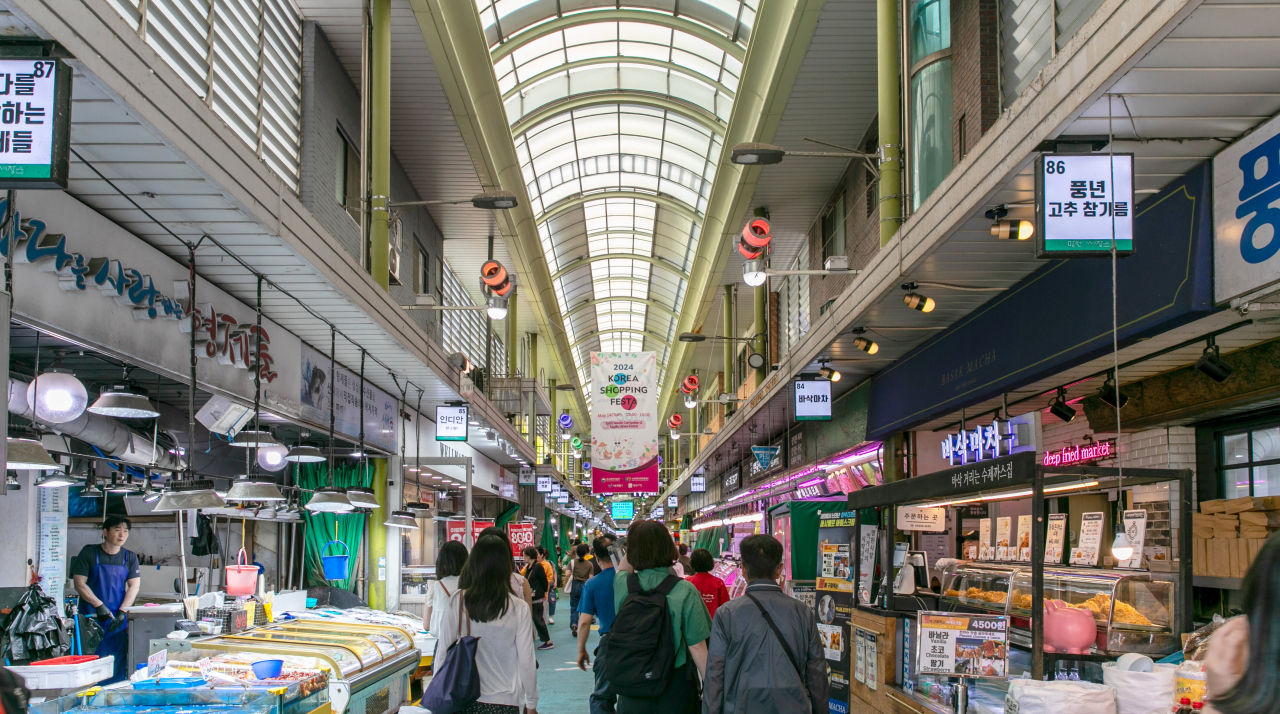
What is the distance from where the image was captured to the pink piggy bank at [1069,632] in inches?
187

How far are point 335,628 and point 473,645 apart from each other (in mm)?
2854

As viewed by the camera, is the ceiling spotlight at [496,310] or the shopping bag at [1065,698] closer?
the shopping bag at [1065,698]

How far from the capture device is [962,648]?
465cm

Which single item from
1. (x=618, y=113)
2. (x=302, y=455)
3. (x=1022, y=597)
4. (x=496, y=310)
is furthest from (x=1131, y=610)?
(x=618, y=113)

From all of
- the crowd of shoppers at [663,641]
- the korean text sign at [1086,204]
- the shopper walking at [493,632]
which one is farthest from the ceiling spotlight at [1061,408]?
the shopper walking at [493,632]

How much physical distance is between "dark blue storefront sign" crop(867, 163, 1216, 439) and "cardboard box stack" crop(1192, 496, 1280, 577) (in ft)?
5.01

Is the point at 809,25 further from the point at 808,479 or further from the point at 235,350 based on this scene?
the point at 808,479

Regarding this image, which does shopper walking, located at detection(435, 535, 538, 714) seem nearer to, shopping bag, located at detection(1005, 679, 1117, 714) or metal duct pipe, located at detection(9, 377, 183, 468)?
shopping bag, located at detection(1005, 679, 1117, 714)

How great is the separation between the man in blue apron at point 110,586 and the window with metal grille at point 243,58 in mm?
3618

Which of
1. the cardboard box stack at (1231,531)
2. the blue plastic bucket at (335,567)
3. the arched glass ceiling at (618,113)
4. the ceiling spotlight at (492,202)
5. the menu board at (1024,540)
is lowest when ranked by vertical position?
the blue plastic bucket at (335,567)

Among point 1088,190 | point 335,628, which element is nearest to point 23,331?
point 335,628

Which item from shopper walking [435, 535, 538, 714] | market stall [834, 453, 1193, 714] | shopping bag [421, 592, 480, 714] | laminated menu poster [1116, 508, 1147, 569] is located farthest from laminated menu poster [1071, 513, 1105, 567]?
shopping bag [421, 592, 480, 714]

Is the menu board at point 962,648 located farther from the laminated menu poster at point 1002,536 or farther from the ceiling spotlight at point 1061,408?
the laminated menu poster at point 1002,536

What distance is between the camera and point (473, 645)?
4.66 metres
